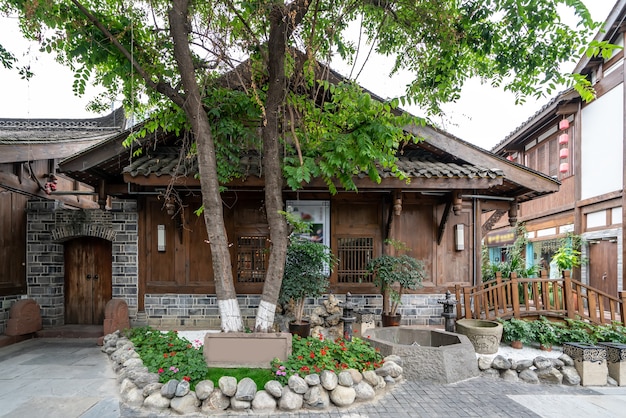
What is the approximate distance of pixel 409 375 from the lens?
16.8 ft

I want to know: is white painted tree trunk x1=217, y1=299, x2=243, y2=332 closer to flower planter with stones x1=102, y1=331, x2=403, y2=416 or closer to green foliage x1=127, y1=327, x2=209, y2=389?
green foliage x1=127, y1=327, x2=209, y2=389

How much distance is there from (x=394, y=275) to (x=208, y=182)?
3.60 meters

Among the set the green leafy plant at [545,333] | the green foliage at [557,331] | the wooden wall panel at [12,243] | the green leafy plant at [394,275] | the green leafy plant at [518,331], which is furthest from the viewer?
the wooden wall panel at [12,243]

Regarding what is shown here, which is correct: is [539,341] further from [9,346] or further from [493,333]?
[9,346]

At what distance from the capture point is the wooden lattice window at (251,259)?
762 centimetres

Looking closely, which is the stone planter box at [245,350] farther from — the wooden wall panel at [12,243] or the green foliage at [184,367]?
the wooden wall panel at [12,243]

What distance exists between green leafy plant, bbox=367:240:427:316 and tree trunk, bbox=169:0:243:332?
2.84 metres

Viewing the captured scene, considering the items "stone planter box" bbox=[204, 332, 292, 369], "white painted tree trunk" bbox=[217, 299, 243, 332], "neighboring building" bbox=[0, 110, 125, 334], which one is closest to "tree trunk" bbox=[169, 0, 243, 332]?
"white painted tree trunk" bbox=[217, 299, 243, 332]

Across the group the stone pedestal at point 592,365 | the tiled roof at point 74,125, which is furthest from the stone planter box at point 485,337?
the tiled roof at point 74,125

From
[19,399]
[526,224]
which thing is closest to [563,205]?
[526,224]

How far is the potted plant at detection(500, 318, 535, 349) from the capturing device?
6.39 m

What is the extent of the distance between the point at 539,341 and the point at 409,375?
286 cm

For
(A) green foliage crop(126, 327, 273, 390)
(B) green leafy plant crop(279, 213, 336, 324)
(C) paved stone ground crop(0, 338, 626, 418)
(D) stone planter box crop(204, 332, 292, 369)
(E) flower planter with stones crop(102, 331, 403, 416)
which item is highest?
(B) green leafy plant crop(279, 213, 336, 324)

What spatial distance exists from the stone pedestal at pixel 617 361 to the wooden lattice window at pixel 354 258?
12.7 feet
